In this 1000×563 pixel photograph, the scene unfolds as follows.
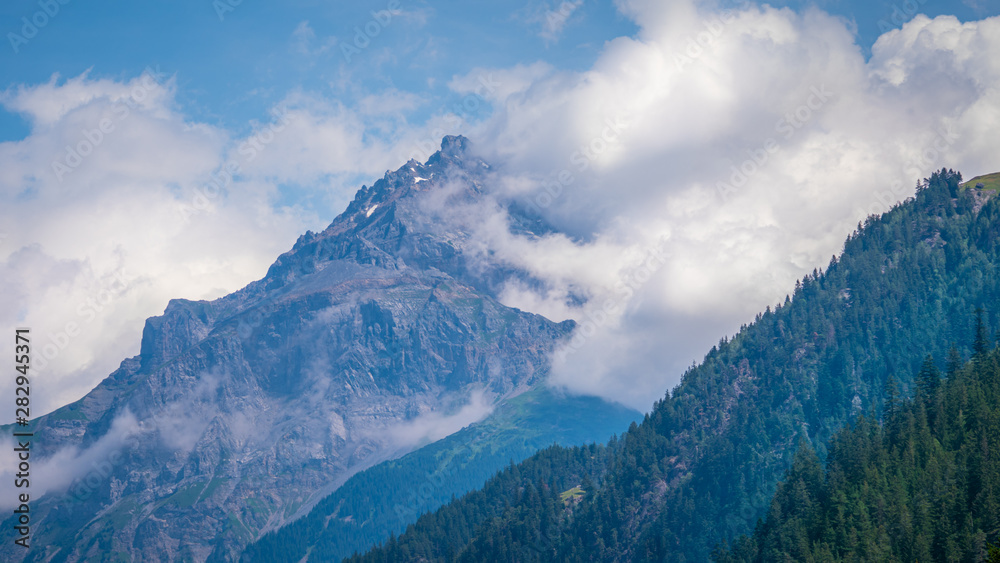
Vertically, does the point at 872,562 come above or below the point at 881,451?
below

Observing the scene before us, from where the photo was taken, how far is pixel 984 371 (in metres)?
183

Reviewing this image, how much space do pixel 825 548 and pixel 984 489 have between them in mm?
29522

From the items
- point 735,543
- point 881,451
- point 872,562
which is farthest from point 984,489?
point 735,543

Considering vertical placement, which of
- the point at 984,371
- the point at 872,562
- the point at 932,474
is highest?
the point at 984,371

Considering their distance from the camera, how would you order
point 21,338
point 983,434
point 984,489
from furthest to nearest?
point 983,434 < point 984,489 < point 21,338

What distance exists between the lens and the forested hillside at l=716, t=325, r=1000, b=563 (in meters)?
140

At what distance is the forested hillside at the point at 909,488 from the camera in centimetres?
13950

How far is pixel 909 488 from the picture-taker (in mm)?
164375

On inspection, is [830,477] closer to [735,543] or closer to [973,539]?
[735,543]

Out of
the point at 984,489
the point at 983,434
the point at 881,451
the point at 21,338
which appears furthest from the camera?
the point at 881,451

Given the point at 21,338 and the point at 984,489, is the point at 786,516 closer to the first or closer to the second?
the point at 984,489

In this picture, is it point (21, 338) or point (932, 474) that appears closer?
point (21, 338)

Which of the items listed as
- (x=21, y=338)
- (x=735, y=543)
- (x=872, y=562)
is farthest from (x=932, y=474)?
(x=21, y=338)

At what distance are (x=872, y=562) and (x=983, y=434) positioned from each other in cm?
3229
